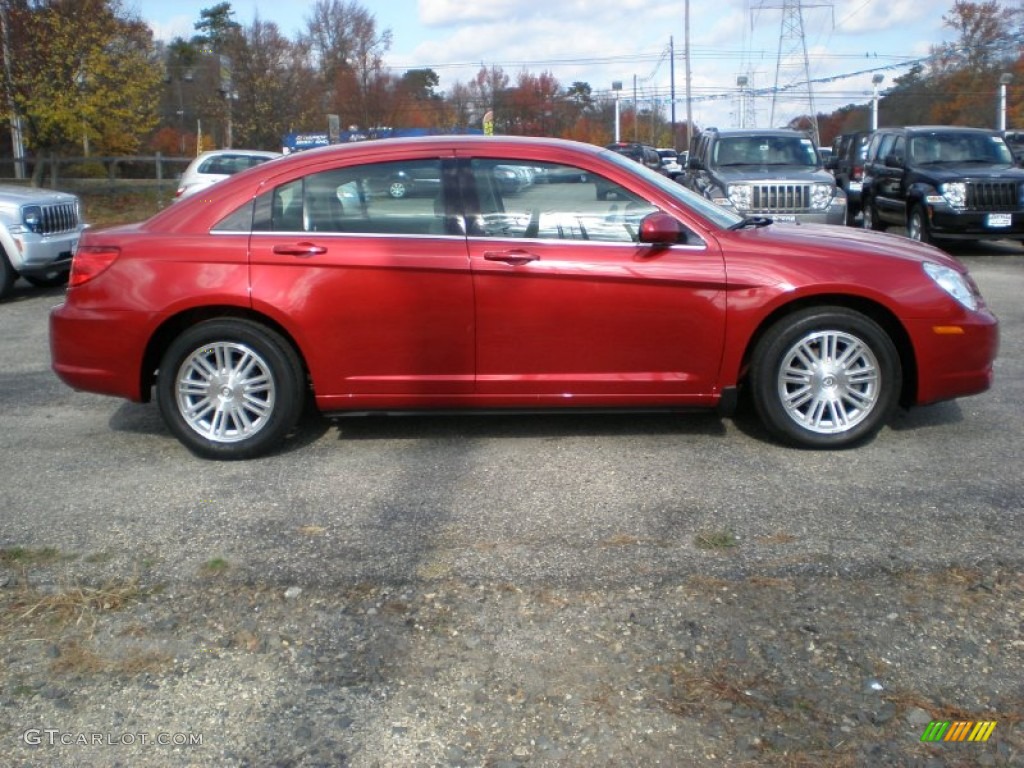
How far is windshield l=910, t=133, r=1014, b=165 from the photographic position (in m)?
16.0

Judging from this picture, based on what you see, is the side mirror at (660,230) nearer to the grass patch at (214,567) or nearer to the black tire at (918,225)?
the grass patch at (214,567)

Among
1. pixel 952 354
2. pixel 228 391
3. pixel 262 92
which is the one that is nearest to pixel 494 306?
pixel 228 391

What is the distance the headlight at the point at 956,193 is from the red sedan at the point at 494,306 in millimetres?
9936

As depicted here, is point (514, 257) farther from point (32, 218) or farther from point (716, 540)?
point (32, 218)

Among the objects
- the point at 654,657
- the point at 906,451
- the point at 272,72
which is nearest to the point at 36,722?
the point at 654,657

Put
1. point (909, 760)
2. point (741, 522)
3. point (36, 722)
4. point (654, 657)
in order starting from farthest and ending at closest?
point (741, 522) < point (654, 657) < point (36, 722) < point (909, 760)

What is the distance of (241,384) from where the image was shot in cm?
576

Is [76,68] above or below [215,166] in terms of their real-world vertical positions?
above

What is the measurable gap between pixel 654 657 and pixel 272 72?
39.8 metres

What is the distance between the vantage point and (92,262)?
5805 millimetres

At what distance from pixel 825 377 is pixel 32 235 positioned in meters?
9.16

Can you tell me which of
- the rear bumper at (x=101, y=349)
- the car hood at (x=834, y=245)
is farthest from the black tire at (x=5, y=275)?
the car hood at (x=834, y=245)

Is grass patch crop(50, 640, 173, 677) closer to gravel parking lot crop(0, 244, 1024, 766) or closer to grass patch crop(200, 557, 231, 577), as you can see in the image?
gravel parking lot crop(0, 244, 1024, 766)

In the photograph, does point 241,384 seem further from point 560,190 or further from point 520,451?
point 560,190
